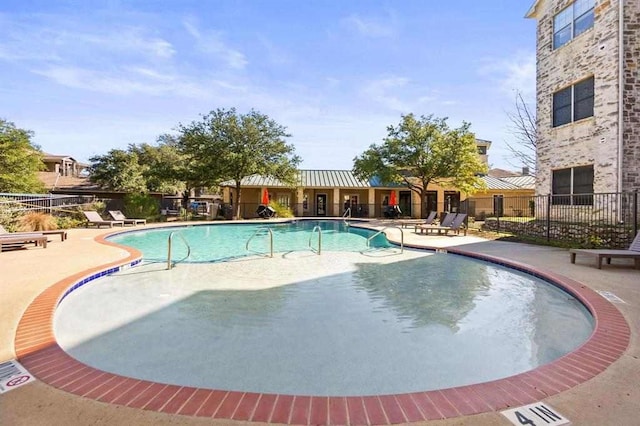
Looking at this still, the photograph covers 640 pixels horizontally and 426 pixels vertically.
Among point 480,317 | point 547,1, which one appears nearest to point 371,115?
point 547,1

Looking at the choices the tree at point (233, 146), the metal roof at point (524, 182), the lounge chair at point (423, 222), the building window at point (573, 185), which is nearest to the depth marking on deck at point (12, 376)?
the building window at point (573, 185)

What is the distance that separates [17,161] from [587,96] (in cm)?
3222

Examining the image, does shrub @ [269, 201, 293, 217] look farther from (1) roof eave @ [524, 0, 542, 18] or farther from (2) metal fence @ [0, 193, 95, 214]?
(1) roof eave @ [524, 0, 542, 18]

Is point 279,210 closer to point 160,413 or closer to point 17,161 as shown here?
point 17,161

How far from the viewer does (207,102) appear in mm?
25500

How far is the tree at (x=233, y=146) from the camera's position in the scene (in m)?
24.5

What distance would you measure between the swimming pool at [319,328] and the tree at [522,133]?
75.1 feet

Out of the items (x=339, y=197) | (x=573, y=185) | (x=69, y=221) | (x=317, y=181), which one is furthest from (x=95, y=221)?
(x=573, y=185)

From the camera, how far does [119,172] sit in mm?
30031

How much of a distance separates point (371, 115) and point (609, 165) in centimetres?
1336

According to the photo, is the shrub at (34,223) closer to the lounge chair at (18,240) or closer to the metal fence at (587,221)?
the lounge chair at (18,240)

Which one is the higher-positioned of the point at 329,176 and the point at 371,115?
the point at 371,115

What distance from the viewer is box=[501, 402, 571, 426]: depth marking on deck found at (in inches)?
93.7

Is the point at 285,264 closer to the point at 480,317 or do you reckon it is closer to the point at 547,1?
the point at 480,317
